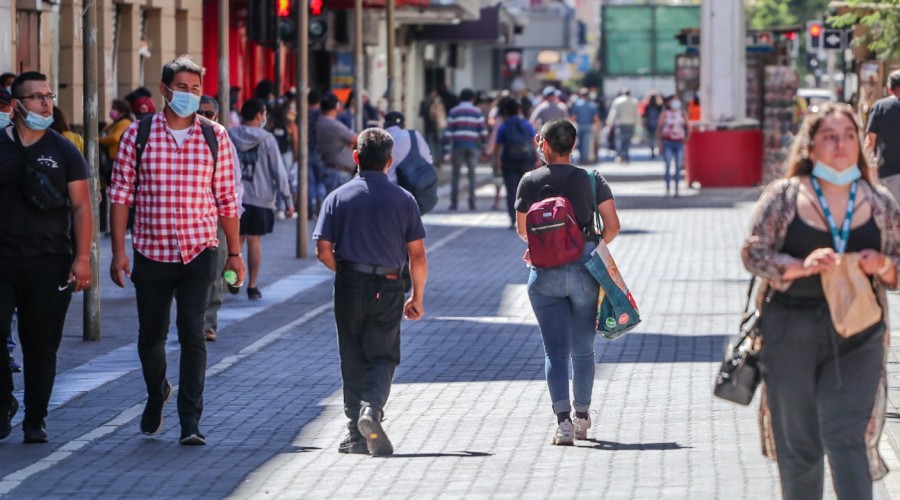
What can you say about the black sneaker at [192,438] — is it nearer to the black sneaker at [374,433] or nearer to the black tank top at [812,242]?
the black sneaker at [374,433]

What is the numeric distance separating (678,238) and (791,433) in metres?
17.3

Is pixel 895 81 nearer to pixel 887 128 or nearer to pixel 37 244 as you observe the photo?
pixel 887 128

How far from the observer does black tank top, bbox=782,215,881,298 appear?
21.7 ft

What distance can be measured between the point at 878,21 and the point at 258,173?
591cm

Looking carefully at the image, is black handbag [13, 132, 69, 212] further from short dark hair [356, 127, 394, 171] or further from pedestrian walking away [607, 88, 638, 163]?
pedestrian walking away [607, 88, 638, 163]

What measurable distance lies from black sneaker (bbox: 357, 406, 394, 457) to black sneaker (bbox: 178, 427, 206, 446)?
772 mm

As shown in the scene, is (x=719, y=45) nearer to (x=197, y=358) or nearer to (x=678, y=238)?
(x=678, y=238)

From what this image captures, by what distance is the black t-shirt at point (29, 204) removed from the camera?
955cm

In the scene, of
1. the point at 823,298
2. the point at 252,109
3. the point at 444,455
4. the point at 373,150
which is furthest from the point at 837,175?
the point at 252,109

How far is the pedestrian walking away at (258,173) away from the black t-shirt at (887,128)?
14.2ft

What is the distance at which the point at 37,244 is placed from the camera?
958 cm

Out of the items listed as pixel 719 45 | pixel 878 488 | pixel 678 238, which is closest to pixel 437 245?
pixel 678 238

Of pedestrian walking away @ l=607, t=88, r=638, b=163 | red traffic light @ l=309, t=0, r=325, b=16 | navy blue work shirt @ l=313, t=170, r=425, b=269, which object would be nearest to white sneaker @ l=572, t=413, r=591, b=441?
navy blue work shirt @ l=313, t=170, r=425, b=269

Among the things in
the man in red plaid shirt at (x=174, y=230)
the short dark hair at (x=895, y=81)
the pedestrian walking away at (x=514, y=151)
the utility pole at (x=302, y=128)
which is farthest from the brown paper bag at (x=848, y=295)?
the pedestrian walking away at (x=514, y=151)
